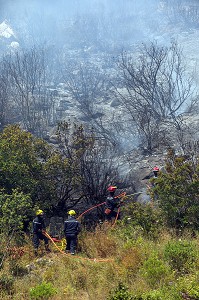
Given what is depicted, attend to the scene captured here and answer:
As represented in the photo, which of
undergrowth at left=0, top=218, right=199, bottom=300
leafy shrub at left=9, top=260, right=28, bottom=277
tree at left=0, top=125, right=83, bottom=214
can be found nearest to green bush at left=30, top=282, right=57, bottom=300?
undergrowth at left=0, top=218, right=199, bottom=300

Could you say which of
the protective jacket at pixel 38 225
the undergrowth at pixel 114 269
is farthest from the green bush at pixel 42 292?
the protective jacket at pixel 38 225

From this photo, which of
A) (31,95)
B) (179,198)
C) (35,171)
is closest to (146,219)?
(179,198)

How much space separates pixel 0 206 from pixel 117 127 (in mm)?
13909

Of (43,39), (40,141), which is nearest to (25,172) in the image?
(40,141)

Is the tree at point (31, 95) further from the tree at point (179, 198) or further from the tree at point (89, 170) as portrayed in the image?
the tree at point (179, 198)

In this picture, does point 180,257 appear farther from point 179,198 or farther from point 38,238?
point 38,238

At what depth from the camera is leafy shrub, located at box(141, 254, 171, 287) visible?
18.4 feet

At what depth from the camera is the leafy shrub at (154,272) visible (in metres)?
5.62

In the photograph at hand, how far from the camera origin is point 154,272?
18.5 ft

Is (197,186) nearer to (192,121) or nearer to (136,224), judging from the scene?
(136,224)

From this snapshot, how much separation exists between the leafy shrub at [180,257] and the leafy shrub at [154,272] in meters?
0.36

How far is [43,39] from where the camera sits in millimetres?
39875

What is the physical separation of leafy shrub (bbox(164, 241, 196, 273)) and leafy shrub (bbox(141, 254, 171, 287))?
14.3 inches

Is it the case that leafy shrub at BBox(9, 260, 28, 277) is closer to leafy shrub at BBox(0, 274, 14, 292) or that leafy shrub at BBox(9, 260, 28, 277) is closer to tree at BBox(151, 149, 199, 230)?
leafy shrub at BBox(0, 274, 14, 292)
